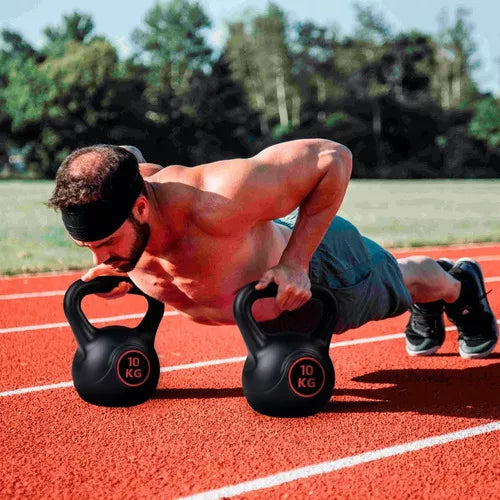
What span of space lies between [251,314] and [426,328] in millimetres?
1657

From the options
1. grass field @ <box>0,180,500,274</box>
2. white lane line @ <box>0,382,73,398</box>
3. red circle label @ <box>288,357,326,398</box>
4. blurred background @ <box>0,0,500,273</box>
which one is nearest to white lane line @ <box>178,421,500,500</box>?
red circle label @ <box>288,357,326,398</box>

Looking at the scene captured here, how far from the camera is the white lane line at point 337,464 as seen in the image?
2539 millimetres

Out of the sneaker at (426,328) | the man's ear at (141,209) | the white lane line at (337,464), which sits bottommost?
the sneaker at (426,328)

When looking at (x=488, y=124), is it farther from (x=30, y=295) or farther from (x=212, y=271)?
(x=212, y=271)

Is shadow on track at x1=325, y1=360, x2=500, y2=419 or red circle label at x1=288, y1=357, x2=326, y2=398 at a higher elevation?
red circle label at x1=288, y1=357, x2=326, y2=398

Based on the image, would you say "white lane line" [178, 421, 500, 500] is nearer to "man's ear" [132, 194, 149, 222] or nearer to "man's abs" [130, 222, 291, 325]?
"man's abs" [130, 222, 291, 325]

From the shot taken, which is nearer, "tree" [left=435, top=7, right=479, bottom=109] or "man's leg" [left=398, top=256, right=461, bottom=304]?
"man's leg" [left=398, top=256, right=461, bottom=304]

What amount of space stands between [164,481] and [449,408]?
1.51 meters

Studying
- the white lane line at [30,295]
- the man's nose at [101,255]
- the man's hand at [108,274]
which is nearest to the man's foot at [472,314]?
the man's hand at [108,274]

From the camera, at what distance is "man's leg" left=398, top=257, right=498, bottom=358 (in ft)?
13.2

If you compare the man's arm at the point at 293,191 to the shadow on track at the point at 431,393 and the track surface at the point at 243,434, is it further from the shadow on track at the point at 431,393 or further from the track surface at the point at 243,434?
the shadow on track at the point at 431,393

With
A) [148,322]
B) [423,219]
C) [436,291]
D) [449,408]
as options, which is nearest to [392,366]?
[436,291]

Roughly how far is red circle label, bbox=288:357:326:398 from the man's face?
803mm

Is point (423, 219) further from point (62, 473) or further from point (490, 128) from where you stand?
point (490, 128)
